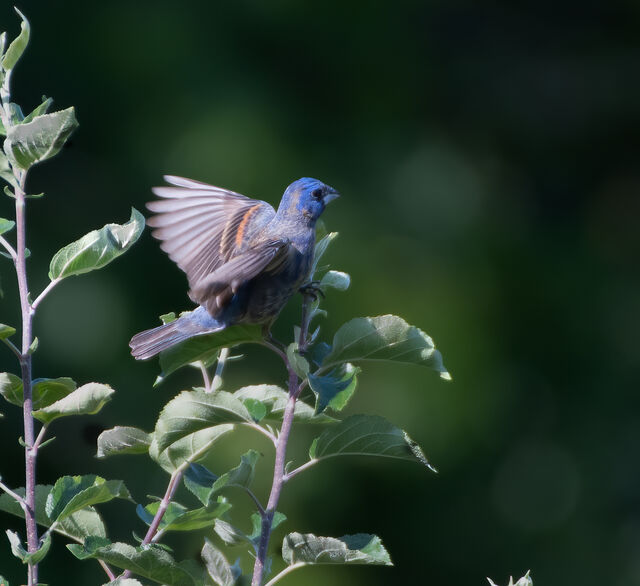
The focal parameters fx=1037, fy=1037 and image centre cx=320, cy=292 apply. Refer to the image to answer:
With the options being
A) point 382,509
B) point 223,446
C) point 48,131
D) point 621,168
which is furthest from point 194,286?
point 621,168

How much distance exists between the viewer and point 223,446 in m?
3.67

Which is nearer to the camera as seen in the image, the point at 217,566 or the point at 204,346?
the point at 217,566

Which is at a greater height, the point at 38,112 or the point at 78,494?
the point at 38,112

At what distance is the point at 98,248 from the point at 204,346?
0.67 feet

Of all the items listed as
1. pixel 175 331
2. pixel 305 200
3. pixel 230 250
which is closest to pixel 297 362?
pixel 175 331

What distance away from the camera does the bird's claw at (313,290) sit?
138 cm

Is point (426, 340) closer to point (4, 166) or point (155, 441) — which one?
point (155, 441)

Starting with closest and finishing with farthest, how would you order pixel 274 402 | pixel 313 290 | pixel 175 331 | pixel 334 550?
1. pixel 334 550
2. pixel 274 402
3. pixel 313 290
4. pixel 175 331

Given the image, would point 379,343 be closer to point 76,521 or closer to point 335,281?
point 335,281

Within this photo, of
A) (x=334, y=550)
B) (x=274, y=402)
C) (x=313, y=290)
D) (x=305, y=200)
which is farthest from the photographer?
(x=305, y=200)

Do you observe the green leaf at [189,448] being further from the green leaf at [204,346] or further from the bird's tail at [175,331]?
the bird's tail at [175,331]

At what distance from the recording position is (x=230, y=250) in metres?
1.81

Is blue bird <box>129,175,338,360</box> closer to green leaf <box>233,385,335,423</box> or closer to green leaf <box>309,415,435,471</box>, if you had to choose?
green leaf <box>233,385,335,423</box>

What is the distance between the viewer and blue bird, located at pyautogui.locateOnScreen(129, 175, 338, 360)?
1.61 meters
